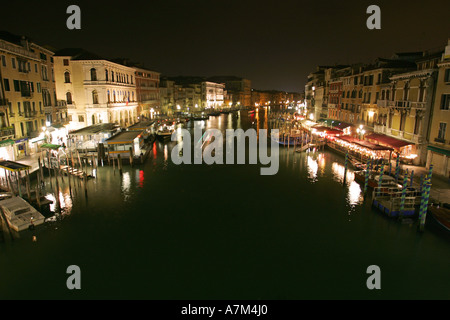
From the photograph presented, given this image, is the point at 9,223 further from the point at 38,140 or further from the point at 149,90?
the point at 149,90

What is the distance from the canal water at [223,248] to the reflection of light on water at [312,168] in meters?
2.72

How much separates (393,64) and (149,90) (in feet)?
146

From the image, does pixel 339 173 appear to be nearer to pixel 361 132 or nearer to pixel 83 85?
pixel 361 132

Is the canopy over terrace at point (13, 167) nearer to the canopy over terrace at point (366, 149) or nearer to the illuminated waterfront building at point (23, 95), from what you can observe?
the illuminated waterfront building at point (23, 95)

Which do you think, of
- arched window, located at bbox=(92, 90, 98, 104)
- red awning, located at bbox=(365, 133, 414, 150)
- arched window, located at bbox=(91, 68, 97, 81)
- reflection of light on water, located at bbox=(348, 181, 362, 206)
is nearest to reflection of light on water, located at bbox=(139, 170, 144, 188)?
reflection of light on water, located at bbox=(348, 181, 362, 206)

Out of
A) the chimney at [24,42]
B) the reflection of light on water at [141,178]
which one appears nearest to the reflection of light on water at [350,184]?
the reflection of light on water at [141,178]

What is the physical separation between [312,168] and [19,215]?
68.4 feet

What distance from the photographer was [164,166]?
25.8m

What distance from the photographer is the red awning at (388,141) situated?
883 inches

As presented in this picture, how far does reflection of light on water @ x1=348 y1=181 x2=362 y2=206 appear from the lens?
16967 mm

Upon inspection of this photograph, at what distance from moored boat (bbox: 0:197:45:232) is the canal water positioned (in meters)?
0.39

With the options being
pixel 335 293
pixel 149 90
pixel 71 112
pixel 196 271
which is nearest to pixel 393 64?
pixel 335 293

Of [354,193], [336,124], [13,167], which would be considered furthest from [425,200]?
[336,124]

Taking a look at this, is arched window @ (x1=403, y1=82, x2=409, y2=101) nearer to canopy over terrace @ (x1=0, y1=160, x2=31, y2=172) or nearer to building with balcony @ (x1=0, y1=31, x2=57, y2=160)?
canopy over terrace @ (x1=0, y1=160, x2=31, y2=172)
